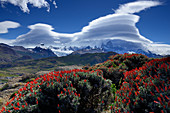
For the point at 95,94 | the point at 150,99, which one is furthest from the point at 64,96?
the point at 150,99

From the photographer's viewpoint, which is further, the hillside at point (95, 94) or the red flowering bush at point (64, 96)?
the red flowering bush at point (64, 96)

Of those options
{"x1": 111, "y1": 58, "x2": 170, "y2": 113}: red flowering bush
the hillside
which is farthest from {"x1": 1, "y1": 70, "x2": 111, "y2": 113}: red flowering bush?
{"x1": 111, "y1": 58, "x2": 170, "y2": 113}: red flowering bush

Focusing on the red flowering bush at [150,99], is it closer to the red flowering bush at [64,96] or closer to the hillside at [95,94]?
the hillside at [95,94]

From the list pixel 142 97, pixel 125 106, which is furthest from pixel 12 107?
pixel 142 97

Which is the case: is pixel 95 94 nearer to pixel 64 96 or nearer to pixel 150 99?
pixel 64 96

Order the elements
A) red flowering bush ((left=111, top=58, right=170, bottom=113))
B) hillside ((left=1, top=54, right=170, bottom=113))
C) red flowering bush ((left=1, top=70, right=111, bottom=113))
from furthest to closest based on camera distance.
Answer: red flowering bush ((left=1, top=70, right=111, bottom=113)), hillside ((left=1, top=54, right=170, bottom=113)), red flowering bush ((left=111, top=58, right=170, bottom=113))

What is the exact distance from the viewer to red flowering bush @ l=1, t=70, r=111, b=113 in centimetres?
625

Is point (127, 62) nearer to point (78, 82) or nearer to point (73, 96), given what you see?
point (78, 82)

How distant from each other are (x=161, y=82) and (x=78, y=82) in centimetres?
430

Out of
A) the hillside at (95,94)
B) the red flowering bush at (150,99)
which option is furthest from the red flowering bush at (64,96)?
the red flowering bush at (150,99)

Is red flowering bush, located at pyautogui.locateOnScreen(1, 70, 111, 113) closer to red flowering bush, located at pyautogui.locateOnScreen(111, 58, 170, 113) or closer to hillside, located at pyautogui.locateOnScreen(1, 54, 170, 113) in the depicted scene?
hillside, located at pyautogui.locateOnScreen(1, 54, 170, 113)

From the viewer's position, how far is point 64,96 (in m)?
6.24

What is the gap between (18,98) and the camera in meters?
6.71

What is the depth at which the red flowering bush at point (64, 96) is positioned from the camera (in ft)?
20.5
